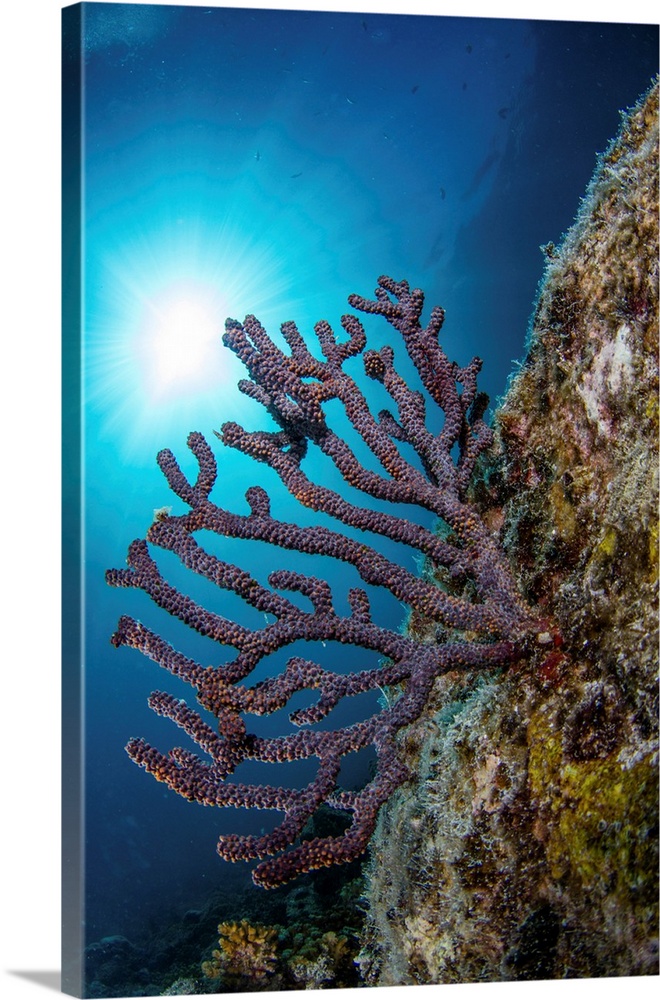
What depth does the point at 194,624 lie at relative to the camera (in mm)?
2350

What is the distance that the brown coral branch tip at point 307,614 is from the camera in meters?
2.30

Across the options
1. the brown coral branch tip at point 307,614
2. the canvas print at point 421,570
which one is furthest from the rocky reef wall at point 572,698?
the brown coral branch tip at point 307,614

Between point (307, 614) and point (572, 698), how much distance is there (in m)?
0.94

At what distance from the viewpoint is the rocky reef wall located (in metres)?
2.32

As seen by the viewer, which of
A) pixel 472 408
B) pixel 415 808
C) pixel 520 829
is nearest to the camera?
pixel 520 829

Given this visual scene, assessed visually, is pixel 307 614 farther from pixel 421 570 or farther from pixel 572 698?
pixel 421 570

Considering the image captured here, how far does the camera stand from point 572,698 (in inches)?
91.4

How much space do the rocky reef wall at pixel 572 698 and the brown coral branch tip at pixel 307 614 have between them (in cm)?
23

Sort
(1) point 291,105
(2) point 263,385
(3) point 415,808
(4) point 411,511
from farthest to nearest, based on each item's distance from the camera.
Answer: (4) point 411,511, (1) point 291,105, (3) point 415,808, (2) point 263,385

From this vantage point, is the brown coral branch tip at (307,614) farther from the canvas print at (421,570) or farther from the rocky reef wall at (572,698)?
the rocky reef wall at (572,698)

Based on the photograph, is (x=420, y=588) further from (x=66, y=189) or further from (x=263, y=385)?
(x=66, y=189)

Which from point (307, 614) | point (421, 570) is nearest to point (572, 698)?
point (307, 614)

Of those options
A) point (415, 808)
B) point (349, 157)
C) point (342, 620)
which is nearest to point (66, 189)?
point (342, 620)

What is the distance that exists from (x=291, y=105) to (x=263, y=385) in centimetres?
439
